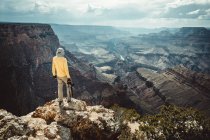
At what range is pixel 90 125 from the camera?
61.4 ft

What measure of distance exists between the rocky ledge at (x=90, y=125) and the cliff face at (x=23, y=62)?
2988 inches

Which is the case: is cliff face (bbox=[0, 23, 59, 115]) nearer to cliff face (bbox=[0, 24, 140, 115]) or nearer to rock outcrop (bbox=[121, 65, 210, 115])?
cliff face (bbox=[0, 24, 140, 115])

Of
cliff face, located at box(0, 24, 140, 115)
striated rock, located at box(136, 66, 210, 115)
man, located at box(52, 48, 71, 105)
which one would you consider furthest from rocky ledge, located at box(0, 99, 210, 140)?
striated rock, located at box(136, 66, 210, 115)

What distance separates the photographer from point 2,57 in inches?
4461

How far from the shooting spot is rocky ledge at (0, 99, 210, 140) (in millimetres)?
16812

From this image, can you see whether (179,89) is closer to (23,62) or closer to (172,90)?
(172,90)

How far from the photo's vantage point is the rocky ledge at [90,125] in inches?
662

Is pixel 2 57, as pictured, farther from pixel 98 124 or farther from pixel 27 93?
pixel 98 124

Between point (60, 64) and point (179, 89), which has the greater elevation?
point (60, 64)

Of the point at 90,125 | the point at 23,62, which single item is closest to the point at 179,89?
the point at 23,62

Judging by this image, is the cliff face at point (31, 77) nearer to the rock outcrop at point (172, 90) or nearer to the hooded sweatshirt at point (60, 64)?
the rock outcrop at point (172, 90)

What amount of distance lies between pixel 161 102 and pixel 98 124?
116753 millimetres

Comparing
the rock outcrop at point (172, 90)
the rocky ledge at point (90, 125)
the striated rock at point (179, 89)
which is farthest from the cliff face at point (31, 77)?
the rocky ledge at point (90, 125)

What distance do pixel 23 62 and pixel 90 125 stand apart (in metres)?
115
